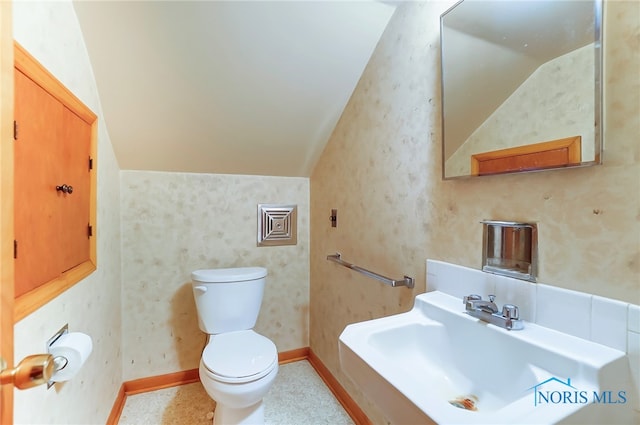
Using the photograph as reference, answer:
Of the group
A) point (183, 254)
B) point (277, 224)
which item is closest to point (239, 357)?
point (183, 254)

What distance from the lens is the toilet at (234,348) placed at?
1.34m

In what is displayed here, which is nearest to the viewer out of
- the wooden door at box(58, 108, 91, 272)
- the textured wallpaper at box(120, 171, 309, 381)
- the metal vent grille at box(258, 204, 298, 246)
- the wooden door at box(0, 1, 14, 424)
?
the wooden door at box(0, 1, 14, 424)

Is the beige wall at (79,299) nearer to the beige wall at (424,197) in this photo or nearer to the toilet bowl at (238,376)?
the toilet bowl at (238,376)

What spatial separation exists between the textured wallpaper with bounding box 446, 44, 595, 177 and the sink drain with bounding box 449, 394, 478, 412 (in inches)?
27.4

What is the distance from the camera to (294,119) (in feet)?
5.83

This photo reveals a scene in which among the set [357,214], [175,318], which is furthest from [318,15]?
[175,318]

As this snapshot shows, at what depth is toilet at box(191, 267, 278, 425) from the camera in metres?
1.34

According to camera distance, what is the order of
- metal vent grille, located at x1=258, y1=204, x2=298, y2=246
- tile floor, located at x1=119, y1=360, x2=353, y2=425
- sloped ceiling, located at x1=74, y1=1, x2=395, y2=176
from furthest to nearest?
metal vent grille, located at x1=258, y1=204, x2=298, y2=246
tile floor, located at x1=119, y1=360, x2=353, y2=425
sloped ceiling, located at x1=74, y1=1, x2=395, y2=176

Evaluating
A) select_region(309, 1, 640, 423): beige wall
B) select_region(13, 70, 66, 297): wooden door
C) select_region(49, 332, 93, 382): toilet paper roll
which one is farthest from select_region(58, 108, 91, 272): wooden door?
select_region(309, 1, 640, 423): beige wall

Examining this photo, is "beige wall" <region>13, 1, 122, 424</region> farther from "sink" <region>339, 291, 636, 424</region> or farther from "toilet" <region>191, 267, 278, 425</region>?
"sink" <region>339, 291, 636, 424</region>

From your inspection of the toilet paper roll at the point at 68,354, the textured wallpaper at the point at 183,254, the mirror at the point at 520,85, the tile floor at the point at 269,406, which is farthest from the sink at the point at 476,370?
the textured wallpaper at the point at 183,254

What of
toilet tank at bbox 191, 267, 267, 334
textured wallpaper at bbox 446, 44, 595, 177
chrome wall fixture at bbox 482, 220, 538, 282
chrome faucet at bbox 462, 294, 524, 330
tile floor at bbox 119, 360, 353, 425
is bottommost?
tile floor at bbox 119, 360, 353, 425

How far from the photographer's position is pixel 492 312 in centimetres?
84

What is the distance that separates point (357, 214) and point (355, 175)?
0.22 m
